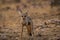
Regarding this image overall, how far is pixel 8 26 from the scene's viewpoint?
9.07m

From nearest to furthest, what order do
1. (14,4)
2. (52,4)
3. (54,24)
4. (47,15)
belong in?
1. (54,24)
2. (47,15)
3. (52,4)
4. (14,4)

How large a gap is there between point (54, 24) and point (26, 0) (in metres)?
3.18

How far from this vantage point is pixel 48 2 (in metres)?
11.0

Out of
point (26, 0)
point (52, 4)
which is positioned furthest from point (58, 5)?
point (26, 0)

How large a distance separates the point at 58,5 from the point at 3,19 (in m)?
2.84

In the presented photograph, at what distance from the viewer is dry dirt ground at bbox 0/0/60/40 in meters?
7.82

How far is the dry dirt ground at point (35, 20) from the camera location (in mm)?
7816

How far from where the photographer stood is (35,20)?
941 cm

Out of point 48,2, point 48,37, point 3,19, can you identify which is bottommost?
point 48,37

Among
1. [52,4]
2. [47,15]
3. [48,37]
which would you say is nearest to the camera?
[48,37]

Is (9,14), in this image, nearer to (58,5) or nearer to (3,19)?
(3,19)

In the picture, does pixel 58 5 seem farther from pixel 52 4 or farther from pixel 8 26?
pixel 8 26

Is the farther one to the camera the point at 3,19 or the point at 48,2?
the point at 48,2

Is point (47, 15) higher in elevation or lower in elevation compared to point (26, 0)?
lower
